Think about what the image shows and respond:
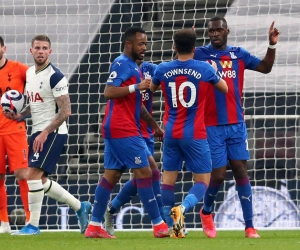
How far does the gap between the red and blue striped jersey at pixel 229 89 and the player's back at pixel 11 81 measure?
1.91 metres

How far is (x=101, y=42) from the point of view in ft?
39.4

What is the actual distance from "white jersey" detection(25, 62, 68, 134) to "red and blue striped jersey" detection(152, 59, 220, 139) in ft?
3.49

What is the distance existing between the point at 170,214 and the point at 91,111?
4425 mm

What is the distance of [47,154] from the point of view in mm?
8438

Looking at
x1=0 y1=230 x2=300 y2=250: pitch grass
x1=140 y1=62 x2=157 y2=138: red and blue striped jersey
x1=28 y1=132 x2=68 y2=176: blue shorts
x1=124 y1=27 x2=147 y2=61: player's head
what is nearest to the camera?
x1=0 y1=230 x2=300 y2=250: pitch grass

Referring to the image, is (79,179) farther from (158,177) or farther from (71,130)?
(158,177)

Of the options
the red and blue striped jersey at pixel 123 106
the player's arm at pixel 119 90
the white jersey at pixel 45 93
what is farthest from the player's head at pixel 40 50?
the player's arm at pixel 119 90

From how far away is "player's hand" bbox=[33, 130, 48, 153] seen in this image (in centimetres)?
830

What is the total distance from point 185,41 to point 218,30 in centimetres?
60

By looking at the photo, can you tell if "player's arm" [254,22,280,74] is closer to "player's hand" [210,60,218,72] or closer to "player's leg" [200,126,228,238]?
"player's hand" [210,60,218,72]

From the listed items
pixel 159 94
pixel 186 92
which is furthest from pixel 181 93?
pixel 159 94

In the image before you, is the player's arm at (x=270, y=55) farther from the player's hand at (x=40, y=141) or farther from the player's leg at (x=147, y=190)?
the player's hand at (x=40, y=141)

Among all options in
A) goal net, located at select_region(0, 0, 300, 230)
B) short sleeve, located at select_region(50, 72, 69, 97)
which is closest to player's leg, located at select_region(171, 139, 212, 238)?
short sleeve, located at select_region(50, 72, 69, 97)

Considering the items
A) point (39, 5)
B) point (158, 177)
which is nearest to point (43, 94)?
point (158, 177)
